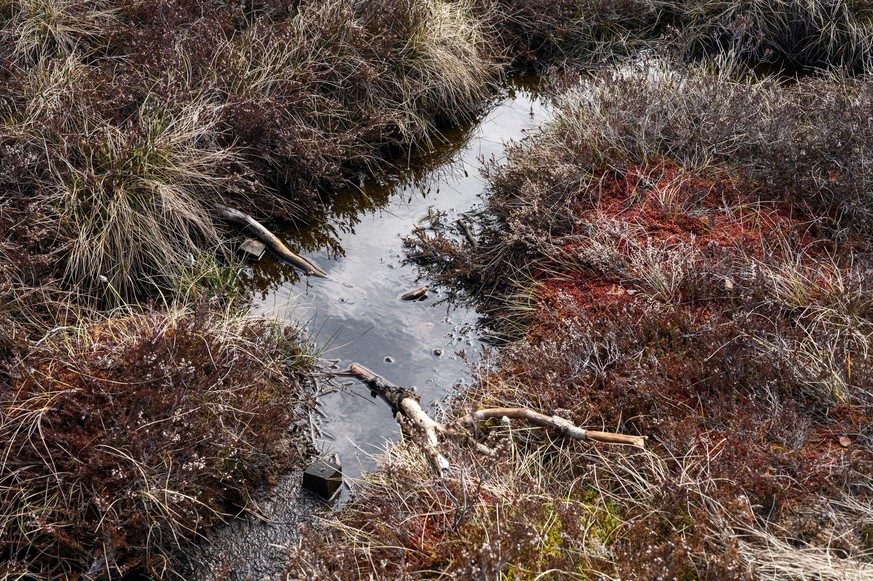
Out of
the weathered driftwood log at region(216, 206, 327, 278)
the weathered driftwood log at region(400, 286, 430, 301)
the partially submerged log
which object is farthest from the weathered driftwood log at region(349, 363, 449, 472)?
the weathered driftwood log at region(216, 206, 327, 278)

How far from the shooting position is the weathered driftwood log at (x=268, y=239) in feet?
19.1

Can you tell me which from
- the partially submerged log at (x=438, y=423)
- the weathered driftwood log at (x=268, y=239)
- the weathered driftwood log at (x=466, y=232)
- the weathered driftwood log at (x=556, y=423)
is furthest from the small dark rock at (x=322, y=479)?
the weathered driftwood log at (x=466, y=232)

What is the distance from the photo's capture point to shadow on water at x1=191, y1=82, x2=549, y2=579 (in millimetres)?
4059

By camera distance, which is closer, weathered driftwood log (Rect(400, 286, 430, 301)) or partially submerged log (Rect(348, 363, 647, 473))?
partially submerged log (Rect(348, 363, 647, 473))

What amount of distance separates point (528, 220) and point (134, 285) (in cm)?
296

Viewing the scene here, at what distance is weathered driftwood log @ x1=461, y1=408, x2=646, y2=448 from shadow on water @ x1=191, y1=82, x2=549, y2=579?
56 cm

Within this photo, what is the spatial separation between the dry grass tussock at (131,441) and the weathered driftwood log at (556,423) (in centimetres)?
110

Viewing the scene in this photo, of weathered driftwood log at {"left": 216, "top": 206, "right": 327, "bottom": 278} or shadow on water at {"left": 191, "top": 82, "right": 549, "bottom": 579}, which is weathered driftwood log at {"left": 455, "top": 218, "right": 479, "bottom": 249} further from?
weathered driftwood log at {"left": 216, "top": 206, "right": 327, "bottom": 278}

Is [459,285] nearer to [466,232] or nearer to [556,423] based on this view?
[466,232]

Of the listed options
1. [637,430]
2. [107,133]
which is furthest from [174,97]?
[637,430]

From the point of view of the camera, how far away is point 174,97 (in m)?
5.95

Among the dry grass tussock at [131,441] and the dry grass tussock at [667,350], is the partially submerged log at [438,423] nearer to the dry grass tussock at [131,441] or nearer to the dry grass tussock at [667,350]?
the dry grass tussock at [667,350]

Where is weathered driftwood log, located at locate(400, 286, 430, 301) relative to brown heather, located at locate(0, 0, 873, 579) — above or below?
below

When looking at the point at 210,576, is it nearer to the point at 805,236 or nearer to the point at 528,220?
the point at 528,220
